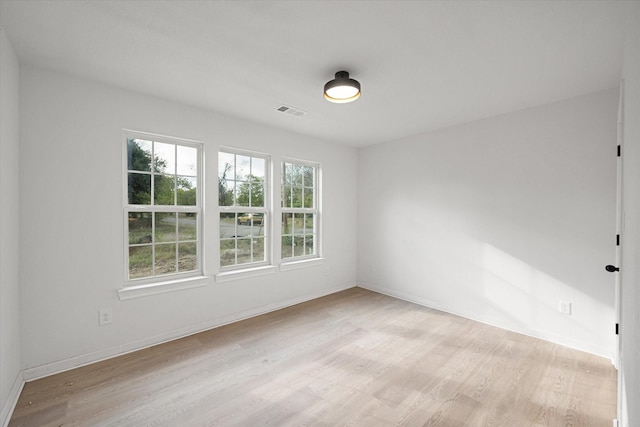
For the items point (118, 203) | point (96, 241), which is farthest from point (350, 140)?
point (96, 241)

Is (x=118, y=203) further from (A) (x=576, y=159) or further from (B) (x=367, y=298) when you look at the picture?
(A) (x=576, y=159)

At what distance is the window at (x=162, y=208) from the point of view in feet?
9.72

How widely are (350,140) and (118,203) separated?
3.35 metres

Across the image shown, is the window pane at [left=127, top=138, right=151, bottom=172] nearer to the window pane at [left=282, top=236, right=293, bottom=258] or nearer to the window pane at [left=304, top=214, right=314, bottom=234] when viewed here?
the window pane at [left=282, top=236, right=293, bottom=258]

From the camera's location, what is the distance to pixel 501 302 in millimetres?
3525

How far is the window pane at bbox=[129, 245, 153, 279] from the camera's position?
295 centimetres

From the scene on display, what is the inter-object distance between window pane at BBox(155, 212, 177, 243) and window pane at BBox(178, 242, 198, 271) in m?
0.15

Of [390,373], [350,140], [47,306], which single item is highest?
[350,140]

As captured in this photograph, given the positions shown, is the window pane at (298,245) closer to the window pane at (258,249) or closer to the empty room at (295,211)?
the empty room at (295,211)

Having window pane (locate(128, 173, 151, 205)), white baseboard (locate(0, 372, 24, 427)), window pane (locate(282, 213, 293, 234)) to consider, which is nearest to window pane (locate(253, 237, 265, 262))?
window pane (locate(282, 213, 293, 234))

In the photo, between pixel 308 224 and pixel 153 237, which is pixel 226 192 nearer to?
pixel 153 237

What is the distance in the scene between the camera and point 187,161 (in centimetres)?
336

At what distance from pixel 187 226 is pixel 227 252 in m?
0.61

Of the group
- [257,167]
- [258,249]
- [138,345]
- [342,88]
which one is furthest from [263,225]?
[342,88]
